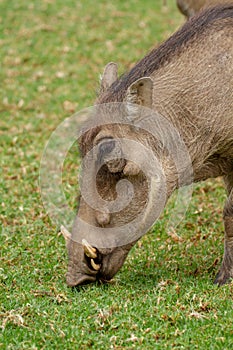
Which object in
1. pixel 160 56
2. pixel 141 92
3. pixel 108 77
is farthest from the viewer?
pixel 108 77

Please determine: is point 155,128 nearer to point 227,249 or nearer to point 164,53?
point 164,53

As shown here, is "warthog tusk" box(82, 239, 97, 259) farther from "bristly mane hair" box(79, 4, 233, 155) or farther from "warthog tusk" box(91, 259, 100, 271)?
"bristly mane hair" box(79, 4, 233, 155)

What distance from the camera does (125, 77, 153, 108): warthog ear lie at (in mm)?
5188

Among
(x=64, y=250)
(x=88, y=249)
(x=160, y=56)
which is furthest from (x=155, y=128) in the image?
(x=64, y=250)

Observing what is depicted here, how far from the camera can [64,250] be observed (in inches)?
262

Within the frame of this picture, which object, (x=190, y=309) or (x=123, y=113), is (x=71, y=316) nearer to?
(x=190, y=309)

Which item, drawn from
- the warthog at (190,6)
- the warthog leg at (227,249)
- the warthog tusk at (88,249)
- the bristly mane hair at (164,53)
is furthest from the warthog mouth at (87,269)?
the warthog at (190,6)

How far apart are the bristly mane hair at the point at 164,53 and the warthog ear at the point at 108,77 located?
155mm

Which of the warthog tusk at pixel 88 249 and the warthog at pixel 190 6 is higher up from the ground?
the warthog tusk at pixel 88 249

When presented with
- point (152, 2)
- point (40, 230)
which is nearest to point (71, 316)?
point (40, 230)

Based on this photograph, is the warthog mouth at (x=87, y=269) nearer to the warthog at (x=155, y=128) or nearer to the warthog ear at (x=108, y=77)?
the warthog at (x=155, y=128)

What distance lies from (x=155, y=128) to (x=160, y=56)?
52 centimetres

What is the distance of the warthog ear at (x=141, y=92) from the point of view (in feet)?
17.0

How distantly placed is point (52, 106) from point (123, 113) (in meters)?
5.56
